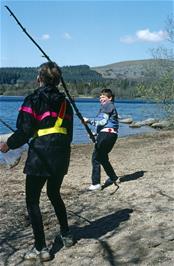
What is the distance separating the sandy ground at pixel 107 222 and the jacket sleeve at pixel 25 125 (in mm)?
1449

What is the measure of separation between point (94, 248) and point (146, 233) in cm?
76

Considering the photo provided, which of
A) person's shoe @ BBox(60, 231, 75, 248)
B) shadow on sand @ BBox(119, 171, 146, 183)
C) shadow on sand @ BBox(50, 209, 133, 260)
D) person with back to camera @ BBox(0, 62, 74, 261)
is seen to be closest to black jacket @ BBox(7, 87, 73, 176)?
person with back to camera @ BBox(0, 62, 74, 261)

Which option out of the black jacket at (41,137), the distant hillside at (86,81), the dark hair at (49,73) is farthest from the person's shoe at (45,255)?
the distant hillside at (86,81)

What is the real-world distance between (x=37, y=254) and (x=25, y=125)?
156 centimetres

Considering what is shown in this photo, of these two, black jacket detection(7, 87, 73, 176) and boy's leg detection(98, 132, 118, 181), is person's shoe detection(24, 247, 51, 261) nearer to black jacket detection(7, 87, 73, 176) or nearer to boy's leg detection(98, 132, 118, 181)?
black jacket detection(7, 87, 73, 176)

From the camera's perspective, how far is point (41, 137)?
566 centimetres

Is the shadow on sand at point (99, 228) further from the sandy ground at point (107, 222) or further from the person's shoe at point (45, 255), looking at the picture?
the person's shoe at point (45, 255)

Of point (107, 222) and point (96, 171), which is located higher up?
point (96, 171)

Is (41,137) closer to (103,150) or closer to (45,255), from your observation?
(45,255)

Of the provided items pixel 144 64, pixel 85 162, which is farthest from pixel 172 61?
pixel 85 162

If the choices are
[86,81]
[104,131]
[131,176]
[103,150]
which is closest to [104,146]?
[103,150]

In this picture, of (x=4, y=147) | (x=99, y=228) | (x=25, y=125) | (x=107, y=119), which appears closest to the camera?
(x=25, y=125)

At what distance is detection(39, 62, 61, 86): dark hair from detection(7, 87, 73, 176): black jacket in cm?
10

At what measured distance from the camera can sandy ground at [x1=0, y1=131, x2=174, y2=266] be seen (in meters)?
5.66
